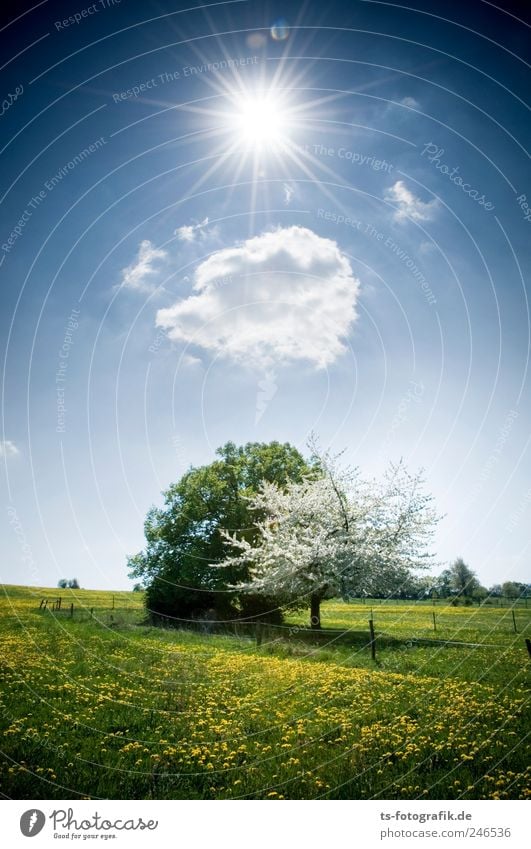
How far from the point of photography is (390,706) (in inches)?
378

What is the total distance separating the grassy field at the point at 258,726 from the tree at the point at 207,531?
16.4 m

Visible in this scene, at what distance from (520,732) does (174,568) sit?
2879 cm

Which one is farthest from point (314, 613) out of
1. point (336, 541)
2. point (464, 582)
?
point (464, 582)

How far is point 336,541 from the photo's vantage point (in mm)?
24062

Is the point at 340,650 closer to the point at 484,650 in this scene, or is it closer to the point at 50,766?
the point at 484,650

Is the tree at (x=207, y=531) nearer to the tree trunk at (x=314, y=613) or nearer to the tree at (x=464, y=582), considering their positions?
the tree trunk at (x=314, y=613)

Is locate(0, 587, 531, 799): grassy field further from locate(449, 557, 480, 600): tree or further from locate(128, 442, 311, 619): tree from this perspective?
locate(449, 557, 480, 600): tree

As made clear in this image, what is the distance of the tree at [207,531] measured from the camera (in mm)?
31672

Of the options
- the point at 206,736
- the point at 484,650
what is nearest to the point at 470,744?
the point at 206,736
